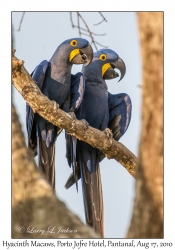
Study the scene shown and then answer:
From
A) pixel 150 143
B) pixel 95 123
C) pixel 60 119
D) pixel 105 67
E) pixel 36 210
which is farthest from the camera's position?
pixel 105 67

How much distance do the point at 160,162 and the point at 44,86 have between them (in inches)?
99.1

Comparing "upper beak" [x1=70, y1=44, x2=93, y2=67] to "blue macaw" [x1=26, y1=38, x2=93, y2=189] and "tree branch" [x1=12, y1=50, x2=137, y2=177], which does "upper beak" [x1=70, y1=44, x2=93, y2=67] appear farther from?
"tree branch" [x1=12, y1=50, x2=137, y2=177]

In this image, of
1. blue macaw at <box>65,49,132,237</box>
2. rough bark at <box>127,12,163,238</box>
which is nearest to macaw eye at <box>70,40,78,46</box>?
blue macaw at <box>65,49,132,237</box>

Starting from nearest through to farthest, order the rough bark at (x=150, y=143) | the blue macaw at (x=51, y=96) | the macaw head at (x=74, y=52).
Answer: the rough bark at (x=150, y=143)
the blue macaw at (x=51, y=96)
the macaw head at (x=74, y=52)

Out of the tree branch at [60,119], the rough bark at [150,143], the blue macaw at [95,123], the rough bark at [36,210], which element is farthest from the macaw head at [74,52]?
the rough bark at [150,143]

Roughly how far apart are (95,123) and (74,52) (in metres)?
0.75

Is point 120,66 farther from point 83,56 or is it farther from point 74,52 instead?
point 74,52

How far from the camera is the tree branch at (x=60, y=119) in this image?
3439 mm

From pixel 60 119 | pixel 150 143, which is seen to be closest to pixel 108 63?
pixel 60 119

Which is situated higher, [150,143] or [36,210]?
[150,143]

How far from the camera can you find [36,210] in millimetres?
2031

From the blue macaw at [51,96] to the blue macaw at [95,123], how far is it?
211 millimetres

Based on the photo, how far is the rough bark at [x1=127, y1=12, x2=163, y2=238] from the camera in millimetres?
1680

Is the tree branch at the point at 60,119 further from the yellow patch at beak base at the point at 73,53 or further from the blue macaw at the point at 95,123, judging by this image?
the yellow patch at beak base at the point at 73,53
